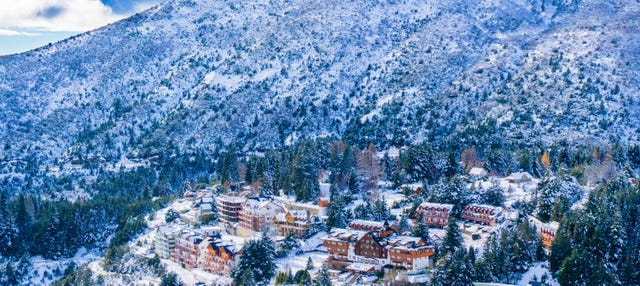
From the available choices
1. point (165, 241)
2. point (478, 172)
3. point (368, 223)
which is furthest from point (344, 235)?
point (478, 172)

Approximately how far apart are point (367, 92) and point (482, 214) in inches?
3766

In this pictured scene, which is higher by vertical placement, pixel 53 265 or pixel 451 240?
pixel 451 240

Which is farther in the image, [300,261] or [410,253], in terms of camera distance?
[300,261]

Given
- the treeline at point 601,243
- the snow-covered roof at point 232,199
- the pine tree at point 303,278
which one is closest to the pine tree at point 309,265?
the pine tree at point 303,278

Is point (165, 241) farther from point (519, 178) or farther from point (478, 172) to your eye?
point (519, 178)

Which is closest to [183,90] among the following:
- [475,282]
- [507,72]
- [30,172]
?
[30,172]

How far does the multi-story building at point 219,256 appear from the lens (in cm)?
7762

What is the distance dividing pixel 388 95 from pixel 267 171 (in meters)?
67.2

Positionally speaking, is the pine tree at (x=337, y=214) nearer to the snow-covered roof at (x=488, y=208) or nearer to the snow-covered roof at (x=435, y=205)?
the snow-covered roof at (x=435, y=205)

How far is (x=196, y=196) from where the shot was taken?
108 meters

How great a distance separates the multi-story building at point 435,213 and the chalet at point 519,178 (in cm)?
1728

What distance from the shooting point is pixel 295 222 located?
83.9 metres

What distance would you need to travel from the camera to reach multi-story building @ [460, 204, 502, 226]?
7888cm

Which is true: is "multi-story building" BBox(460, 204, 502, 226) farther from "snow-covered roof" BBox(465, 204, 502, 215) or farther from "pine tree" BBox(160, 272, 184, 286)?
"pine tree" BBox(160, 272, 184, 286)
